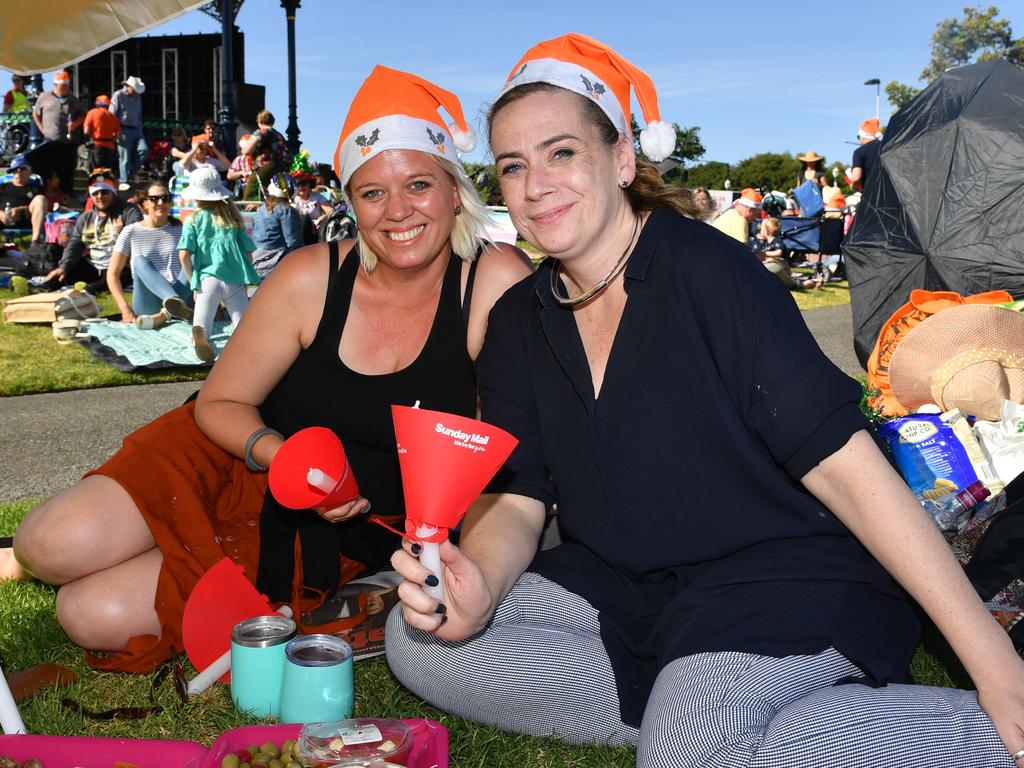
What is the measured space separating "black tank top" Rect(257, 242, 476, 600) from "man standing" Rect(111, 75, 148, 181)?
14313 millimetres

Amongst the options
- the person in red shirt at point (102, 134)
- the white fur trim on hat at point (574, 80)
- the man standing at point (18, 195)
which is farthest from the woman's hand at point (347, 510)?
the person in red shirt at point (102, 134)

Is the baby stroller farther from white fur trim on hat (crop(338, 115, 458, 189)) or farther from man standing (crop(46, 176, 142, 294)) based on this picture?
white fur trim on hat (crop(338, 115, 458, 189))

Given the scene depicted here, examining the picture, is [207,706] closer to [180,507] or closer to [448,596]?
[180,507]

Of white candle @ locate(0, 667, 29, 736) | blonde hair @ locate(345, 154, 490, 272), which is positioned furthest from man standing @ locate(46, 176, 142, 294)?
white candle @ locate(0, 667, 29, 736)

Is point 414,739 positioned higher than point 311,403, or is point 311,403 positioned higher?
point 311,403

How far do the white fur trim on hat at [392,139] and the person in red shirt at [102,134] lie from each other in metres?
14.2

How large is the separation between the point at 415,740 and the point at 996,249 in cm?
477

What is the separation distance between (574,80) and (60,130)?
15689 mm

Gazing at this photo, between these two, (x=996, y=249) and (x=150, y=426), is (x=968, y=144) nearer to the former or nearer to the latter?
(x=996, y=249)

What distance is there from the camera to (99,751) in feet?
5.98

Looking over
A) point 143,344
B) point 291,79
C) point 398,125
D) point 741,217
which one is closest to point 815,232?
point 741,217

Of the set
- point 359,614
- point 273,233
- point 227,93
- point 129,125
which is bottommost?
point 359,614

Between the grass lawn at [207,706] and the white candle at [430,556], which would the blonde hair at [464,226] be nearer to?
the grass lawn at [207,706]

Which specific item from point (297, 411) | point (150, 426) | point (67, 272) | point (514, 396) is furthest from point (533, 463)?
point (67, 272)
